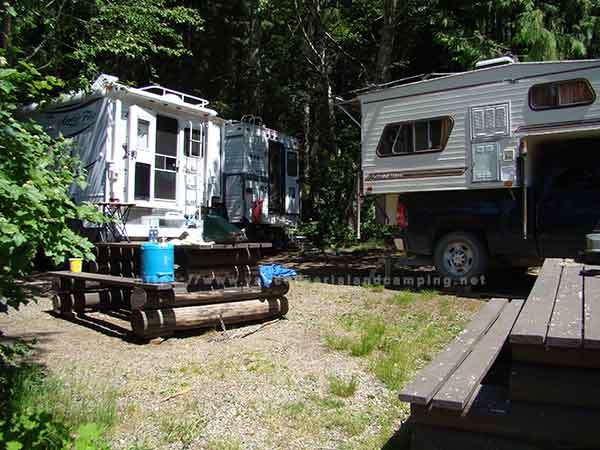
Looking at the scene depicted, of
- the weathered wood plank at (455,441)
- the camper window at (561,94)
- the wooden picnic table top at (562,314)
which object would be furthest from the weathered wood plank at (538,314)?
the camper window at (561,94)

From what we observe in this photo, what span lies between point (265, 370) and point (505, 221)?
15.5 ft

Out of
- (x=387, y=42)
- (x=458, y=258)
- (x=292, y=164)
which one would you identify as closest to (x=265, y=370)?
(x=458, y=258)

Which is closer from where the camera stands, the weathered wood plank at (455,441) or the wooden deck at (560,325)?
the wooden deck at (560,325)

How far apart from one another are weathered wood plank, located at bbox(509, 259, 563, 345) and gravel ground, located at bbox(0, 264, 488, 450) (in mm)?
1371

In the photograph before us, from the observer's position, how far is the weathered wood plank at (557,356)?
8.11 ft

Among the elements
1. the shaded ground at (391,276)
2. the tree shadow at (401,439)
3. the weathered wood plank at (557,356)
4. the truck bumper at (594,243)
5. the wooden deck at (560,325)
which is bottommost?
the tree shadow at (401,439)

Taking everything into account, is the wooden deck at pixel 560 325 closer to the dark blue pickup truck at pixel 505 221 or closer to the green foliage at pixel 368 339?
the green foliage at pixel 368 339

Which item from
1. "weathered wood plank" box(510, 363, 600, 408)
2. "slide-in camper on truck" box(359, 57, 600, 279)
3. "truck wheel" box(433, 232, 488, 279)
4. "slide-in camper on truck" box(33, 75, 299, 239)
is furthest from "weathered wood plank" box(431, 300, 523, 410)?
"slide-in camper on truck" box(33, 75, 299, 239)

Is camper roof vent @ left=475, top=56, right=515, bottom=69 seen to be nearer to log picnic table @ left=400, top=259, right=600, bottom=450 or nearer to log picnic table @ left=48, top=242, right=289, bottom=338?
log picnic table @ left=48, top=242, right=289, bottom=338

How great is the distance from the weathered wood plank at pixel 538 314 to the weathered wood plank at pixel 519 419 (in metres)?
0.46

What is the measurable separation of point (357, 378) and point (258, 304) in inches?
88.9

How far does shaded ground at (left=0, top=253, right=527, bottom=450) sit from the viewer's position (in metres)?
3.75

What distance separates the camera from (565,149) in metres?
7.80

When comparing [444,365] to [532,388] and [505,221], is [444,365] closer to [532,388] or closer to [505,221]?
[532,388]
